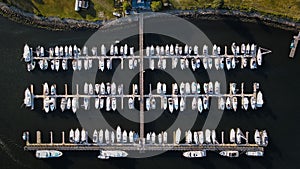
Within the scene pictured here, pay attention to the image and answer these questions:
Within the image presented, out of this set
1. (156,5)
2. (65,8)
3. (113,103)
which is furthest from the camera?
(65,8)

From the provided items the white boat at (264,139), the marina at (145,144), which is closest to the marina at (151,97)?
the marina at (145,144)

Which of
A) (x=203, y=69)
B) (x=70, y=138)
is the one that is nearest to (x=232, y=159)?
(x=203, y=69)

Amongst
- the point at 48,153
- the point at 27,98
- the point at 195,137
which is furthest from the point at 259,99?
the point at 27,98

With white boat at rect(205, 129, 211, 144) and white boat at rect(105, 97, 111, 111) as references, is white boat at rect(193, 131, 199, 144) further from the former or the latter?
white boat at rect(105, 97, 111, 111)

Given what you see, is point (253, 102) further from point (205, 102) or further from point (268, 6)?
point (268, 6)

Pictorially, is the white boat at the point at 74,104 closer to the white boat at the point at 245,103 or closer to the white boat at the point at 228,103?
the white boat at the point at 228,103

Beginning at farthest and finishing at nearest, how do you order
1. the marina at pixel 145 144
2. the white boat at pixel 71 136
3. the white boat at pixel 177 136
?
the white boat at pixel 71 136 → the white boat at pixel 177 136 → the marina at pixel 145 144

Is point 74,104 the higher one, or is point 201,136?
point 74,104
